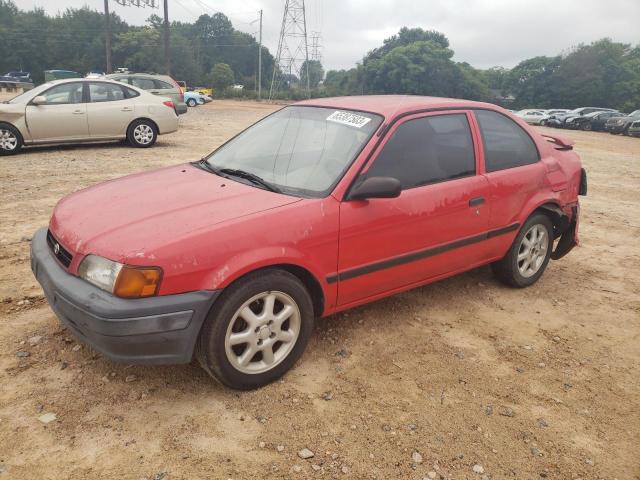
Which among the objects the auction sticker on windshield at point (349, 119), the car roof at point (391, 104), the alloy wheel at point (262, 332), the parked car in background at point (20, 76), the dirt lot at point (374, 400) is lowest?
the dirt lot at point (374, 400)

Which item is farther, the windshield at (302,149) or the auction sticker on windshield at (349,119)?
the auction sticker on windshield at (349,119)

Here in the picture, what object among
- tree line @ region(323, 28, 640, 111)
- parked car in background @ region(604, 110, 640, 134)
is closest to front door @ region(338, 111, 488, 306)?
parked car in background @ region(604, 110, 640, 134)

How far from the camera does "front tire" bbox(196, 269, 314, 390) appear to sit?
2553 mm

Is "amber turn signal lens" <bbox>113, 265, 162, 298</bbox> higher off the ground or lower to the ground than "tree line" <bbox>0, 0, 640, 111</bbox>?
lower

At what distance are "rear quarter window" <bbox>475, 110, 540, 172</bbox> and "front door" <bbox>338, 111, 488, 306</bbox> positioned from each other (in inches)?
7.0

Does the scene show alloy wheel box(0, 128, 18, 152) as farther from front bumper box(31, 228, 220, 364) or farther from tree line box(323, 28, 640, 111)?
tree line box(323, 28, 640, 111)

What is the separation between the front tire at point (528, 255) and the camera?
418cm

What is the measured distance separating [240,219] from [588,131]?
32.1m

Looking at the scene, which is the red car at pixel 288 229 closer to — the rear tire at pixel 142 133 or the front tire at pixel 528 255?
the front tire at pixel 528 255

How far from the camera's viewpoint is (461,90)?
70250 millimetres

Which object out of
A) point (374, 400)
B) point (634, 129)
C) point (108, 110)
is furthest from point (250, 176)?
point (634, 129)

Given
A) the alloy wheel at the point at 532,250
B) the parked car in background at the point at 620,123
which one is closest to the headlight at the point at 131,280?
the alloy wheel at the point at 532,250

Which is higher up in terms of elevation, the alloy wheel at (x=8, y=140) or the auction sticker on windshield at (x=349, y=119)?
the auction sticker on windshield at (x=349, y=119)

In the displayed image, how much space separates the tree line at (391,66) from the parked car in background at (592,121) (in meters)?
33.5
